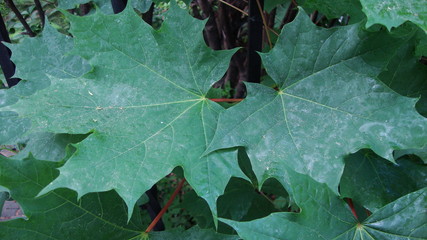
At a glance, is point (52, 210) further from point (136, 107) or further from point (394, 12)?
point (394, 12)

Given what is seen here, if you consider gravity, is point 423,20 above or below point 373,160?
above

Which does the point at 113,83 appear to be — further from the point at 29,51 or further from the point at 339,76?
the point at 339,76

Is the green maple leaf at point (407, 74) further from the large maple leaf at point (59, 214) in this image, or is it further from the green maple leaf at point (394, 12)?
the large maple leaf at point (59, 214)

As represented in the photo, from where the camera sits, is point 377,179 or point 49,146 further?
point 49,146

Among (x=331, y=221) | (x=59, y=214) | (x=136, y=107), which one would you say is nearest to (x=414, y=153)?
(x=331, y=221)

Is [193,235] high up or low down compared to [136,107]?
down

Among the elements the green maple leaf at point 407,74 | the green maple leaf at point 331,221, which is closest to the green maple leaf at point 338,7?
the green maple leaf at point 407,74

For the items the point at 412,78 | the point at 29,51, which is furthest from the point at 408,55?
the point at 29,51
